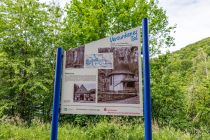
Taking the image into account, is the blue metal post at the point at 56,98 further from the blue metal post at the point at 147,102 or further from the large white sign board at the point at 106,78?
the blue metal post at the point at 147,102

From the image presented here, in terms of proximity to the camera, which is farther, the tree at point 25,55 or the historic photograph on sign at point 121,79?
the tree at point 25,55

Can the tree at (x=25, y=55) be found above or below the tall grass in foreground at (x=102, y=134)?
above

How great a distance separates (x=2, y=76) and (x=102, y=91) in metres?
11.7

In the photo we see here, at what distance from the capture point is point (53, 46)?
50.0 feet

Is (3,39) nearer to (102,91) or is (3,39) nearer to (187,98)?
(102,91)

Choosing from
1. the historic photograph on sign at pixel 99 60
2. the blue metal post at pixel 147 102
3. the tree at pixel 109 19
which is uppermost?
the tree at pixel 109 19

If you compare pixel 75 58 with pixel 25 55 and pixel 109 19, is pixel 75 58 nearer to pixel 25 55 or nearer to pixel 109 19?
pixel 25 55

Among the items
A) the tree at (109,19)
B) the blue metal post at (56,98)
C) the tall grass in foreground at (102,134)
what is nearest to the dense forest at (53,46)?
the tree at (109,19)

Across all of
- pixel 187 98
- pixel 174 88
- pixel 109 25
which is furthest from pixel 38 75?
pixel 187 98

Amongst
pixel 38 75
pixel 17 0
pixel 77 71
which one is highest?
pixel 17 0

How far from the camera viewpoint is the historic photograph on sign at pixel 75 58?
432cm

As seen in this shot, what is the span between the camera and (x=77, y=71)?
168 inches

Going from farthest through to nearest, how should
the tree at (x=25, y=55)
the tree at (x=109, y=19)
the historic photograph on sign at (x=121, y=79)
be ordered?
1. the tree at (x=109, y=19)
2. the tree at (x=25, y=55)
3. the historic photograph on sign at (x=121, y=79)

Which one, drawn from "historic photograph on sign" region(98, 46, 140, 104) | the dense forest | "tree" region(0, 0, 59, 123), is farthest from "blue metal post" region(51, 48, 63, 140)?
"tree" region(0, 0, 59, 123)
